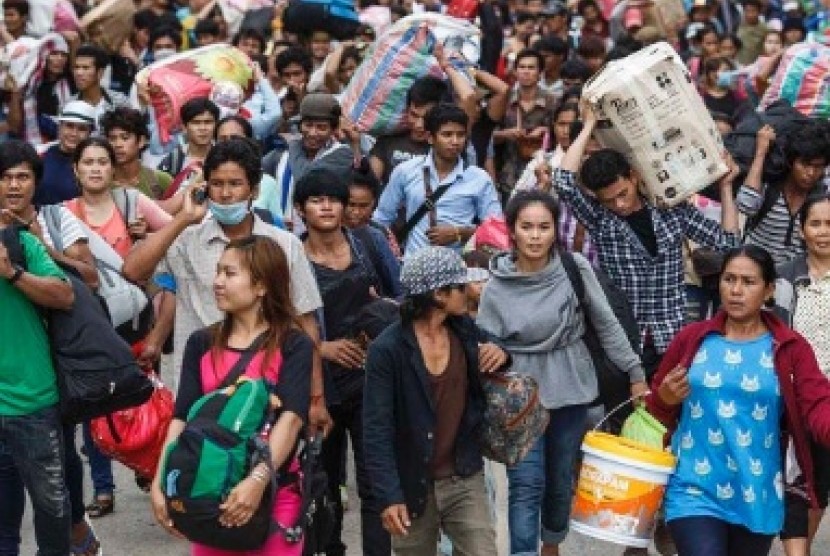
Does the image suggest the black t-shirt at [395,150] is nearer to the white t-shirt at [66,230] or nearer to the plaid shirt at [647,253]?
the plaid shirt at [647,253]

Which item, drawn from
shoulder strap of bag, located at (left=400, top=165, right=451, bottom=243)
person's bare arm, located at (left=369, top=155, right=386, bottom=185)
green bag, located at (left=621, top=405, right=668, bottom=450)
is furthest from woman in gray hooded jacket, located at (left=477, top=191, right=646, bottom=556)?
person's bare arm, located at (left=369, top=155, right=386, bottom=185)

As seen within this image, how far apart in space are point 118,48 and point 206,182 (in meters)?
8.04

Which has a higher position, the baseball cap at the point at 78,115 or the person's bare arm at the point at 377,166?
the baseball cap at the point at 78,115

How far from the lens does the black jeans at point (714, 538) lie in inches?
260

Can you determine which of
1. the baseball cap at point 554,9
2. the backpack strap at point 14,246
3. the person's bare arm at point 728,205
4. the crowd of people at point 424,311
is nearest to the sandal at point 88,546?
the crowd of people at point 424,311

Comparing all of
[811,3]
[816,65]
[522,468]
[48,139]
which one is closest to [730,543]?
[522,468]

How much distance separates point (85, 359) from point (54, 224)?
4.11 feet

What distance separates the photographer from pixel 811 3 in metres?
20.3

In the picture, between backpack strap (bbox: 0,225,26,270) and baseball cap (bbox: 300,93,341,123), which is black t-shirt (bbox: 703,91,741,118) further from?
backpack strap (bbox: 0,225,26,270)

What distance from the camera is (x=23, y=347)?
707 cm

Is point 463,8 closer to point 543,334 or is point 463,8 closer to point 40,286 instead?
point 543,334

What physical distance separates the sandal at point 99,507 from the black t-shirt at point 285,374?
10.4 ft

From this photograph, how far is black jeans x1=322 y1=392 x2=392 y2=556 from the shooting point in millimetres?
7734

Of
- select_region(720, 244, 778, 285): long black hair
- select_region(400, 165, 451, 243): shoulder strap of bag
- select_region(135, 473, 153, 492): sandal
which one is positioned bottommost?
select_region(135, 473, 153, 492): sandal
